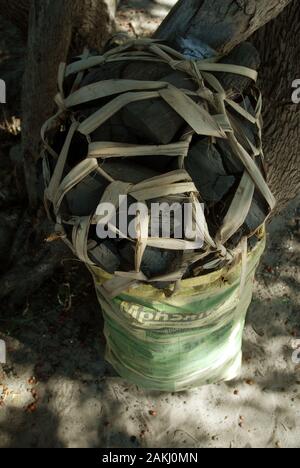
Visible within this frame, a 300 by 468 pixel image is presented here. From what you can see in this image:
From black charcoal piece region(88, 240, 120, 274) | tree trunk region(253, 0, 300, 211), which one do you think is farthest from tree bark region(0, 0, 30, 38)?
black charcoal piece region(88, 240, 120, 274)

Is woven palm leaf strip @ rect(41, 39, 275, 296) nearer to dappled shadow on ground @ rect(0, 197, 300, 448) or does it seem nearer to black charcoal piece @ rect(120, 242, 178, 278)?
black charcoal piece @ rect(120, 242, 178, 278)

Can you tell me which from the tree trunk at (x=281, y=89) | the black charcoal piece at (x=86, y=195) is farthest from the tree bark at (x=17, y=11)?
the black charcoal piece at (x=86, y=195)

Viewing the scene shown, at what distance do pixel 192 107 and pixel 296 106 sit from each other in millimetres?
555

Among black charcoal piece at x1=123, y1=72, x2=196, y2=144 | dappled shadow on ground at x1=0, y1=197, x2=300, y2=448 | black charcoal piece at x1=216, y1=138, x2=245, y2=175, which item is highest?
black charcoal piece at x1=123, y1=72, x2=196, y2=144

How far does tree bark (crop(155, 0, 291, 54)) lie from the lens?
3.41 feet

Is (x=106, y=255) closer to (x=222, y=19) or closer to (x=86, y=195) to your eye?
(x=86, y=195)

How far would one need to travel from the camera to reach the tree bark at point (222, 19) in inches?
40.9

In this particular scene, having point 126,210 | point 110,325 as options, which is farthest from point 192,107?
point 110,325

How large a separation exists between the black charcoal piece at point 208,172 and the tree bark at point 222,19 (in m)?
0.25

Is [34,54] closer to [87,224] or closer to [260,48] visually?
[260,48]

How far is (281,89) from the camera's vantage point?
54.7 inches

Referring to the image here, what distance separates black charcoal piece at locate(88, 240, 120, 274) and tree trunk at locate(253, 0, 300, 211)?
72 centimetres

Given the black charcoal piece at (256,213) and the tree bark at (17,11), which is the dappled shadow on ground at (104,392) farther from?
the black charcoal piece at (256,213)

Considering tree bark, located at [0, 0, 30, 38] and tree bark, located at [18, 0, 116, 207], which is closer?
tree bark, located at [18, 0, 116, 207]
